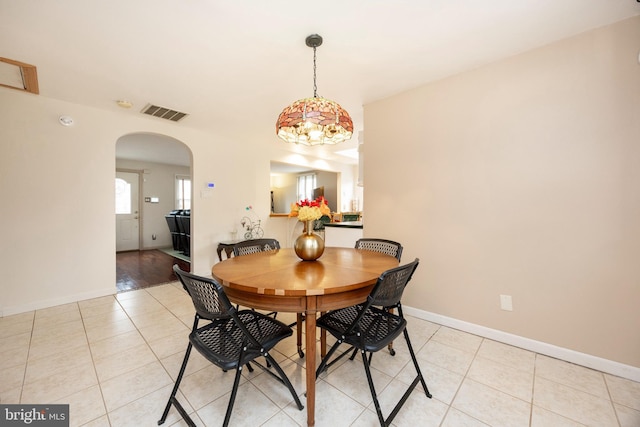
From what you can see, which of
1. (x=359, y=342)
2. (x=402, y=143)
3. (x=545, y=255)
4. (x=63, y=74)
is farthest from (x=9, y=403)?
(x=545, y=255)

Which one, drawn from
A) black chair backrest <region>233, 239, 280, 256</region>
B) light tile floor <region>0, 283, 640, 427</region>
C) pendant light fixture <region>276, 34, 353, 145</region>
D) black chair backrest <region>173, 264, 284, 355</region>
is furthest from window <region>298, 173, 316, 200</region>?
black chair backrest <region>173, 264, 284, 355</region>

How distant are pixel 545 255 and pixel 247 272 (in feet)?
7.42

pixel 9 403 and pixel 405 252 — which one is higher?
pixel 405 252

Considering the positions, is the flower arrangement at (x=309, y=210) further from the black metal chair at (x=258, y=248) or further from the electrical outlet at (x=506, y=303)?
the electrical outlet at (x=506, y=303)

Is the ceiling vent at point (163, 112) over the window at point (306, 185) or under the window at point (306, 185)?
over

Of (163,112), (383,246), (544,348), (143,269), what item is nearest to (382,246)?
(383,246)

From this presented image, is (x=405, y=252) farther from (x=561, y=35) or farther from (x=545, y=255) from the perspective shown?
(x=561, y=35)

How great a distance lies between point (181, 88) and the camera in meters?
2.65

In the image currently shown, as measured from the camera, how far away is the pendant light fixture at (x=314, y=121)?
1704 mm

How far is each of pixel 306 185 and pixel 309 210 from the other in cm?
714

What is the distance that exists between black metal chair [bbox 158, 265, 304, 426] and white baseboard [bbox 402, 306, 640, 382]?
1.68 m

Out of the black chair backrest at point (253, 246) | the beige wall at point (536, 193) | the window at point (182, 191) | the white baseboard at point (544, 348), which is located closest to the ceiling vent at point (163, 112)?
the black chair backrest at point (253, 246)

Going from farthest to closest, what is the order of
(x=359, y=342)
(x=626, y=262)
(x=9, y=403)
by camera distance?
(x=626, y=262) → (x=9, y=403) → (x=359, y=342)

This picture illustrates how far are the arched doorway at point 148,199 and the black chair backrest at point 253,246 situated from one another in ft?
10.7
